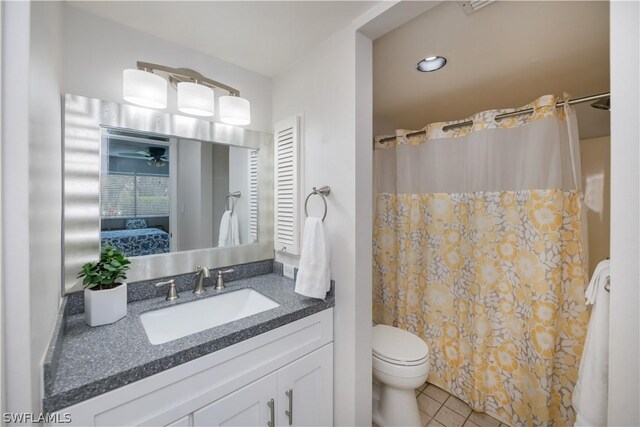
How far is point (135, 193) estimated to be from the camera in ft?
4.24

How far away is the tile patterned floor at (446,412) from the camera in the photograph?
65.4 inches

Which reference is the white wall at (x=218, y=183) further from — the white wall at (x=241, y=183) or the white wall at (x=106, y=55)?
the white wall at (x=106, y=55)

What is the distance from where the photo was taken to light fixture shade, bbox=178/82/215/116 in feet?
4.18

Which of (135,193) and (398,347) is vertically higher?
(135,193)

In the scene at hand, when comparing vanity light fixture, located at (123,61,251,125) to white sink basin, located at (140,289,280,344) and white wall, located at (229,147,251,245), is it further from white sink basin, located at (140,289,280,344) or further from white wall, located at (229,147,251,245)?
white sink basin, located at (140,289,280,344)

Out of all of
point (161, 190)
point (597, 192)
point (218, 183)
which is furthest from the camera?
point (597, 192)

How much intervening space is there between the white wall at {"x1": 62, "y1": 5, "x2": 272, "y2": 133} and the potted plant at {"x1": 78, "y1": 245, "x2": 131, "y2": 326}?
0.76 m

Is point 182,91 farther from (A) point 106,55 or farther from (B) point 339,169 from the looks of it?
(B) point 339,169

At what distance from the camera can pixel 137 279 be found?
50.7 inches

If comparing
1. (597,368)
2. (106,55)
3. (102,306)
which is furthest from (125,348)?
(597,368)

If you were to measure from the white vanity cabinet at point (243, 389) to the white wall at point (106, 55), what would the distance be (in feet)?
→ 4.07

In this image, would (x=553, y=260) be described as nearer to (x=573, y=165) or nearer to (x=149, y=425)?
(x=573, y=165)

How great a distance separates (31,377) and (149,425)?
0.39 m

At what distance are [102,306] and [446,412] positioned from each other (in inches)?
83.4
